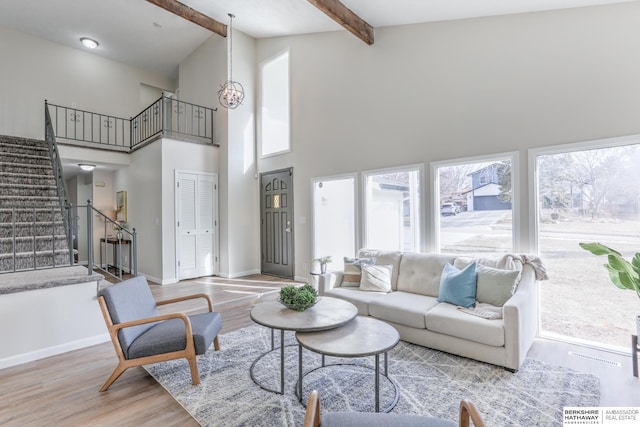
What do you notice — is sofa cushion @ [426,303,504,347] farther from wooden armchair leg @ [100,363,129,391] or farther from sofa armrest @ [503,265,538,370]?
wooden armchair leg @ [100,363,129,391]

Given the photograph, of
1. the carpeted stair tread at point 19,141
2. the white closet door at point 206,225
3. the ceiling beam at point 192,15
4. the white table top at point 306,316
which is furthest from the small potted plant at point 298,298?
the carpeted stair tread at point 19,141

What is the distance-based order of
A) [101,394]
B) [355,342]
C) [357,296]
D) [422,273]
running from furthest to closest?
[422,273] → [357,296] → [101,394] → [355,342]

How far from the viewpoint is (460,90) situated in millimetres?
3984

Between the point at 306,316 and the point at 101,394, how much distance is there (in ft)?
5.35

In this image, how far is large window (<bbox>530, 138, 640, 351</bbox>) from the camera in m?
2.98

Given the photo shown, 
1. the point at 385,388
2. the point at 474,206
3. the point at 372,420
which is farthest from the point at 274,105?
the point at 372,420

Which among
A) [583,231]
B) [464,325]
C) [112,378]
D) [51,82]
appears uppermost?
[51,82]

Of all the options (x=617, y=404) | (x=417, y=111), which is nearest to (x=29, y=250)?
(x=417, y=111)

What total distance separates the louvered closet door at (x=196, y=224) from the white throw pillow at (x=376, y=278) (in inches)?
155

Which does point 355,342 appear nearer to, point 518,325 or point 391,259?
point 518,325

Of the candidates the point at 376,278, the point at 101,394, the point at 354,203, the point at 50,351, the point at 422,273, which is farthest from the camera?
the point at 354,203

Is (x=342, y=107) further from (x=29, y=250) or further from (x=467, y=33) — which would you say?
(x=29, y=250)

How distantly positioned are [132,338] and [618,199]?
14.8ft

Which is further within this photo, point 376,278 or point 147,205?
point 147,205
